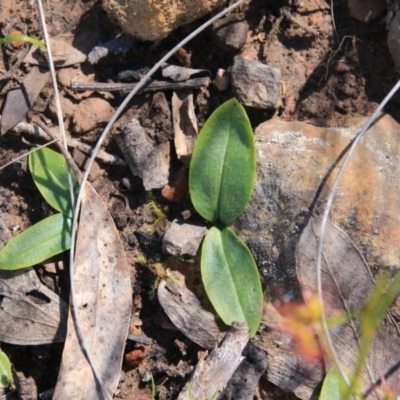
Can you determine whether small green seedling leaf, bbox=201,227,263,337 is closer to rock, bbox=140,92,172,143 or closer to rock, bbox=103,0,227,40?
rock, bbox=140,92,172,143

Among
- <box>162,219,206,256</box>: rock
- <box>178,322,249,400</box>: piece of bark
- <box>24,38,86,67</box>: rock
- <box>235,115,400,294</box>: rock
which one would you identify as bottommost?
<box>178,322,249,400</box>: piece of bark

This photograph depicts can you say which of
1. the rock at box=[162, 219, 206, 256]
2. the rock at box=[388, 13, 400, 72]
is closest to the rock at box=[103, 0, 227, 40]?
the rock at box=[388, 13, 400, 72]

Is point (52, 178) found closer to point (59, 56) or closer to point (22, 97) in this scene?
point (22, 97)

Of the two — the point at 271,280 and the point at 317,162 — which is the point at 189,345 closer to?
the point at 271,280

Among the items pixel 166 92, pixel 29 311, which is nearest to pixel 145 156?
pixel 166 92

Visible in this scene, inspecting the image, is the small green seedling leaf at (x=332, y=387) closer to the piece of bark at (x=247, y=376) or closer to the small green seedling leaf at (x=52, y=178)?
the piece of bark at (x=247, y=376)

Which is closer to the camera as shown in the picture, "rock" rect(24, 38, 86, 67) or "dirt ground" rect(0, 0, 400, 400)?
"dirt ground" rect(0, 0, 400, 400)
